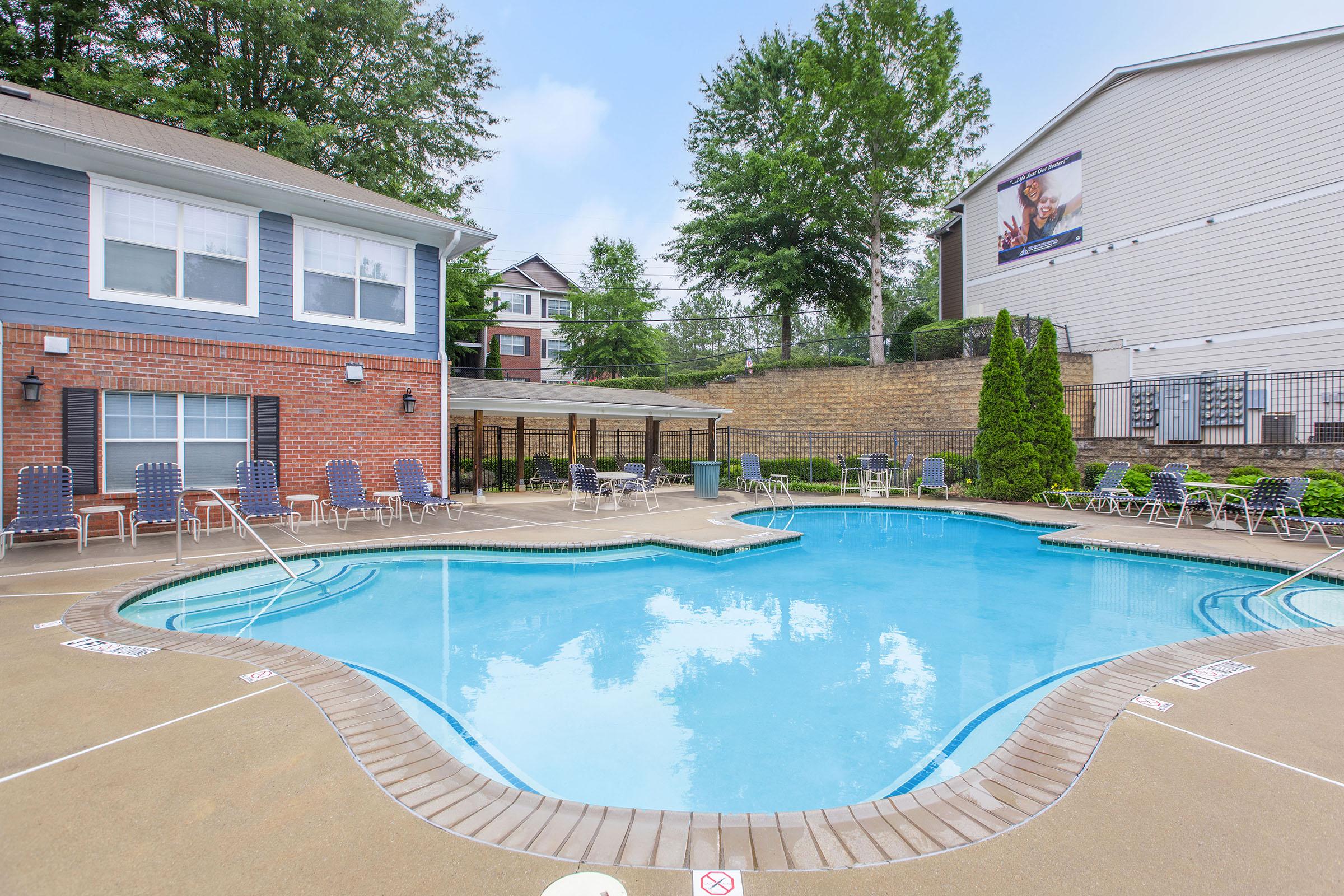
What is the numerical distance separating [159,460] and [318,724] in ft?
26.8

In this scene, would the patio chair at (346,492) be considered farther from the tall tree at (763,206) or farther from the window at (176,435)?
the tall tree at (763,206)

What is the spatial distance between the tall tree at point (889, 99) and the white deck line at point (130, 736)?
63.3ft

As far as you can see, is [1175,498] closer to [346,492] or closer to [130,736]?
[130,736]

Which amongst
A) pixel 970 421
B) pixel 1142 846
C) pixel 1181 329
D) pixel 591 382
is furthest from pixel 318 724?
pixel 591 382

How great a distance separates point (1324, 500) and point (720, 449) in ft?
47.5

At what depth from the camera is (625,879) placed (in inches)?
76.4

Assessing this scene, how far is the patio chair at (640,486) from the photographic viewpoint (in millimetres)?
13156

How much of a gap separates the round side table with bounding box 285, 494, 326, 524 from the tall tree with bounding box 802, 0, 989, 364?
53.4ft

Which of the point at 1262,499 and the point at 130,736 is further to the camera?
the point at 1262,499

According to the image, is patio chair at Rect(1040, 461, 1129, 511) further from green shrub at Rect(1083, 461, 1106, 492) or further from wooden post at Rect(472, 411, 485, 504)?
wooden post at Rect(472, 411, 485, 504)

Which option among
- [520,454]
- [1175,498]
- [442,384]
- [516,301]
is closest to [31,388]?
[442,384]

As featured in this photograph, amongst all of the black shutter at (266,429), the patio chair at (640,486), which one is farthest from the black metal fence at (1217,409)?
the black shutter at (266,429)

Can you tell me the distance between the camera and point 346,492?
10008 mm

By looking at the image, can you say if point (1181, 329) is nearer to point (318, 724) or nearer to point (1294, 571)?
point (1294, 571)
